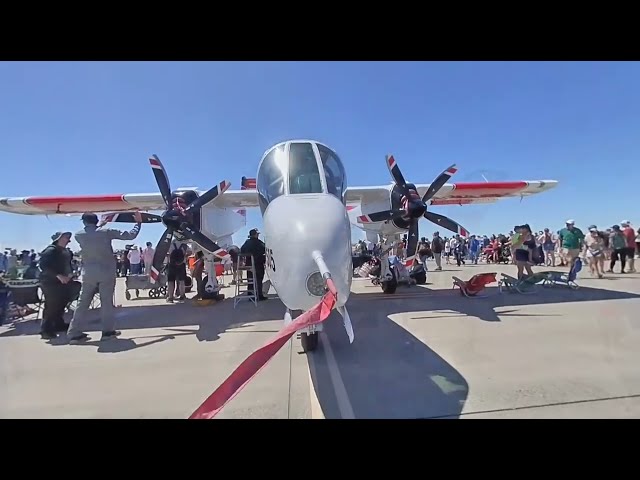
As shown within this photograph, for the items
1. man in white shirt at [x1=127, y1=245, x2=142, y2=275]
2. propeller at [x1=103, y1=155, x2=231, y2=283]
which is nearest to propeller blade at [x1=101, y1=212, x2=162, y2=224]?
propeller at [x1=103, y1=155, x2=231, y2=283]

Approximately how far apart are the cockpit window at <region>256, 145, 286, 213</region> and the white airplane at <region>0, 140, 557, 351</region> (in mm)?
17

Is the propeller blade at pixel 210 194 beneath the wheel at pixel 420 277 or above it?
above

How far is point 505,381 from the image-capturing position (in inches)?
160

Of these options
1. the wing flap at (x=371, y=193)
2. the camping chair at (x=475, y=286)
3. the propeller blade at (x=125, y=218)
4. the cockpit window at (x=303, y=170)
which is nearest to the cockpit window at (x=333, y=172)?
the cockpit window at (x=303, y=170)

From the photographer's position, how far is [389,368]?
14.8 feet

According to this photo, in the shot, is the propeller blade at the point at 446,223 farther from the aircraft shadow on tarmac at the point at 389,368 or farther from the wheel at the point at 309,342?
the wheel at the point at 309,342

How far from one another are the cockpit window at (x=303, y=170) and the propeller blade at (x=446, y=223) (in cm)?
539

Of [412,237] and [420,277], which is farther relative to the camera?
[420,277]

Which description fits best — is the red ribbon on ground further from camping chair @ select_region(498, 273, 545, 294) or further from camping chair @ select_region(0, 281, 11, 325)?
camping chair @ select_region(498, 273, 545, 294)

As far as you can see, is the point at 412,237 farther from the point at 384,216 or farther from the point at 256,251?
the point at 256,251

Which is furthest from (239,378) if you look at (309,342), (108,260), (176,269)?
(176,269)

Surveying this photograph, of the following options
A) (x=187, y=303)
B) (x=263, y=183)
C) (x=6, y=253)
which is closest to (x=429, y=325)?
(x=263, y=183)

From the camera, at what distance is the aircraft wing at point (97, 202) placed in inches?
434

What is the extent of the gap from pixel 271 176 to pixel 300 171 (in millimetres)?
572
